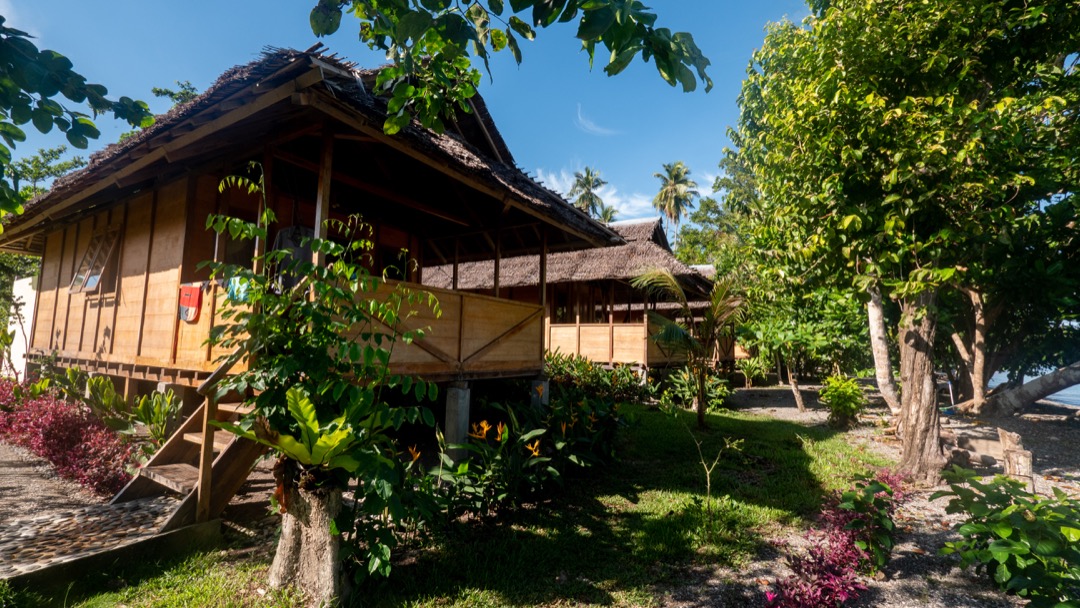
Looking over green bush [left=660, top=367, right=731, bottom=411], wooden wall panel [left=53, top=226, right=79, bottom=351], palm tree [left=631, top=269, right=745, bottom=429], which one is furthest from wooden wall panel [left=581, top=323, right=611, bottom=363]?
wooden wall panel [left=53, top=226, right=79, bottom=351]

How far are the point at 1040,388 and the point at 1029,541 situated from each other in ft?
17.4

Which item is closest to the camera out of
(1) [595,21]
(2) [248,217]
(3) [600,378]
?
(1) [595,21]

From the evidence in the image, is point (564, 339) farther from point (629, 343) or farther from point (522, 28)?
point (522, 28)

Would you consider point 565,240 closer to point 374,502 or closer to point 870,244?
point 870,244

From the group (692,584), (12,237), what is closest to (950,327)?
(692,584)

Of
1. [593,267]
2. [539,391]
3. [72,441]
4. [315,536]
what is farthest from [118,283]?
[593,267]

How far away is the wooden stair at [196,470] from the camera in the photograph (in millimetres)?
3809

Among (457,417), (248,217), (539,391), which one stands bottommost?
(457,417)

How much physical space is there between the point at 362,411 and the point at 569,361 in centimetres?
1025

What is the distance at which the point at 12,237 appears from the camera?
9.51 metres

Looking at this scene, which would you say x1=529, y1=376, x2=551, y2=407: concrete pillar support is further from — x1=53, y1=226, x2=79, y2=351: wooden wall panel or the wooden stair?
x1=53, y1=226, x2=79, y2=351: wooden wall panel

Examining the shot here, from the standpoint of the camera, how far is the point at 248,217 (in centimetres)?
717

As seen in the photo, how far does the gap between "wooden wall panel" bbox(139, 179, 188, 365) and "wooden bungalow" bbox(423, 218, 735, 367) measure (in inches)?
284

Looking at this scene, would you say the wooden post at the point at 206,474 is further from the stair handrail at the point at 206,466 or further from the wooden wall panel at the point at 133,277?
the wooden wall panel at the point at 133,277
